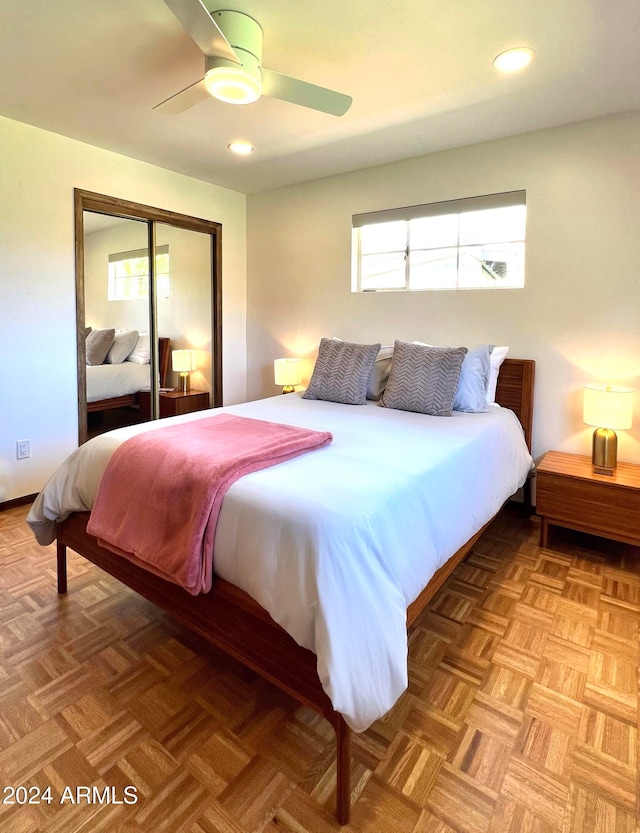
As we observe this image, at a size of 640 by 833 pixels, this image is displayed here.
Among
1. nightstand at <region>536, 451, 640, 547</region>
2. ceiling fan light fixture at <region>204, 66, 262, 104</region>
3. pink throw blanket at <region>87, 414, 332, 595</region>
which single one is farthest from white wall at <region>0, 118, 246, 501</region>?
nightstand at <region>536, 451, 640, 547</region>

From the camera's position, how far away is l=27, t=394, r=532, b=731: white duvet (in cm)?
114

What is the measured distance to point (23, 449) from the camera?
10.1 ft

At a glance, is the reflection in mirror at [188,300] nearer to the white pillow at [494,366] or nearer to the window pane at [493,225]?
the window pane at [493,225]

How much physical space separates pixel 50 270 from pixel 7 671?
2.49 m

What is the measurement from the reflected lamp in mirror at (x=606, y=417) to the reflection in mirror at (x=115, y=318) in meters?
3.15

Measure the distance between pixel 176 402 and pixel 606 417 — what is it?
3.15 metres

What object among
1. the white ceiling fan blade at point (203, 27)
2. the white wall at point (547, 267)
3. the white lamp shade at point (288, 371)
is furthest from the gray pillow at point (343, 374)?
the white ceiling fan blade at point (203, 27)

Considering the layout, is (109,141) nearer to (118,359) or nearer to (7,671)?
(118,359)

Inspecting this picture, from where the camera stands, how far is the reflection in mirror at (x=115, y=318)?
11.0 ft

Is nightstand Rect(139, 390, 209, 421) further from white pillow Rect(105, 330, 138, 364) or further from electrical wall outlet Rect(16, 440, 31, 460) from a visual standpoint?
electrical wall outlet Rect(16, 440, 31, 460)

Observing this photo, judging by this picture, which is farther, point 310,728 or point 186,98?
point 186,98

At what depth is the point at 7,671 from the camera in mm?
Answer: 1630

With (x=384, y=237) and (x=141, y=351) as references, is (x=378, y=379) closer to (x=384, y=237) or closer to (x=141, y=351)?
(x=384, y=237)

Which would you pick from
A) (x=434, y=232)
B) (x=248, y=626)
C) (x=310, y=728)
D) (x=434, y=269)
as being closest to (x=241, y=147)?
(x=434, y=232)
